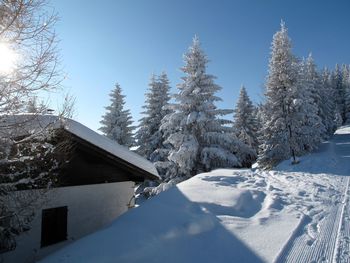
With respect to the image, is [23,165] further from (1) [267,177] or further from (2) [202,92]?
(2) [202,92]

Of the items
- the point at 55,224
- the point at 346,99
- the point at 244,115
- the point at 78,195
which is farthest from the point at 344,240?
the point at 346,99

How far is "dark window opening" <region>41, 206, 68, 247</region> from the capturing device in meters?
7.75

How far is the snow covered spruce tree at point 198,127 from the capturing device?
17375 mm

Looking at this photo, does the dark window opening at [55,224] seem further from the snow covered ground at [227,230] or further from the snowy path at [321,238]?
the snowy path at [321,238]

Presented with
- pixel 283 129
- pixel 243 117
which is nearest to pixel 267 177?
pixel 283 129

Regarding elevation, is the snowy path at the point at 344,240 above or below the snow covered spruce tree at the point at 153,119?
below

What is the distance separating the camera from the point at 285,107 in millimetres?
26484

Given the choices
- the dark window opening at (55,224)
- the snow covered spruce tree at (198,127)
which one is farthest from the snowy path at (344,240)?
the snow covered spruce tree at (198,127)

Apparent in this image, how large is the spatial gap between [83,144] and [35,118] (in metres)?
3.01

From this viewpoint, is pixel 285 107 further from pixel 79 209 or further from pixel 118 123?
pixel 79 209

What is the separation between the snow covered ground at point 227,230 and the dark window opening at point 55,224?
2.06 meters

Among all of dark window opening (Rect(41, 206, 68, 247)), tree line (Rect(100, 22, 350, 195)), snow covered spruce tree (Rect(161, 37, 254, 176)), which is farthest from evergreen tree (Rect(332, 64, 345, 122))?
dark window opening (Rect(41, 206, 68, 247))

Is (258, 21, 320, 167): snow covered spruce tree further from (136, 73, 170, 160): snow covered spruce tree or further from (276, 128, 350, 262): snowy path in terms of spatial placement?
(276, 128, 350, 262): snowy path

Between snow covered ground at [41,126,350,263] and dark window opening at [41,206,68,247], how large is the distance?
81.1 inches
